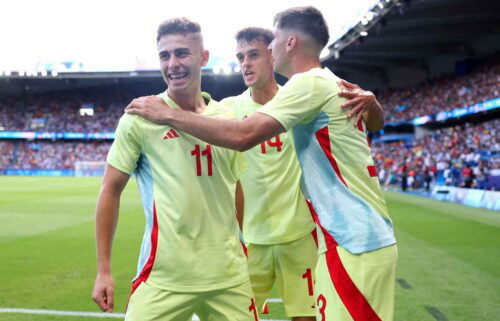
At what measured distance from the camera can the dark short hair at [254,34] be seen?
11.9ft

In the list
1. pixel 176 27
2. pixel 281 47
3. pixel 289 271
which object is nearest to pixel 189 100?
pixel 176 27

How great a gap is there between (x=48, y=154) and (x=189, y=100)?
5495cm

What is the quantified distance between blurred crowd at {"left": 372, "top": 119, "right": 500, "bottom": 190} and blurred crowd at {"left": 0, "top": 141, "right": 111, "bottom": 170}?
32809 millimetres

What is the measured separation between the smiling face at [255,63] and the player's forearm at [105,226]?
1746 millimetres

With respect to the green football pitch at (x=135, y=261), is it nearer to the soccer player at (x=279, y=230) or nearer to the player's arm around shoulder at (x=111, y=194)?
the soccer player at (x=279, y=230)

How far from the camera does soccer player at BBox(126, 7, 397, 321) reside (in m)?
2.18

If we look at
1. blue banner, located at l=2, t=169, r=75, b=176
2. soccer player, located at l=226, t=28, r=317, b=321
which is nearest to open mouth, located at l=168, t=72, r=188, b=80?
soccer player, located at l=226, t=28, r=317, b=321

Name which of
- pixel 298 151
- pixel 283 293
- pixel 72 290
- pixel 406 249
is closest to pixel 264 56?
pixel 298 151

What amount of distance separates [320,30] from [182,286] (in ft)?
4.98

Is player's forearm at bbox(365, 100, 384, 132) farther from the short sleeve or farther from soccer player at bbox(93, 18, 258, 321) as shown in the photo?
the short sleeve

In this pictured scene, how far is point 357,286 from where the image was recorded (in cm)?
216

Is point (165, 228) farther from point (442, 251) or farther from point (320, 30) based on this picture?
point (442, 251)

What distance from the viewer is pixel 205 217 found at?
7.51 feet

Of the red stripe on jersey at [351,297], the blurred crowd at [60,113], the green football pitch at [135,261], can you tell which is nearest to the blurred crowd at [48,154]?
the blurred crowd at [60,113]
